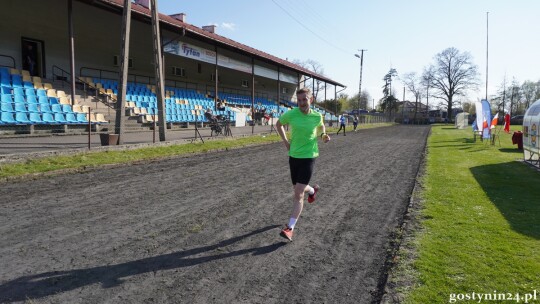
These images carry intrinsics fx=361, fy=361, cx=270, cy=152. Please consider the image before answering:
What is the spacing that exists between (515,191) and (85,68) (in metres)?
23.3

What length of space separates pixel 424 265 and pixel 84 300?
341cm

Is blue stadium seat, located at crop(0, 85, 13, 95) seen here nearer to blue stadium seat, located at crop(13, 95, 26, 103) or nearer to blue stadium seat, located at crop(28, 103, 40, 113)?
blue stadium seat, located at crop(13, 95, 26, 103)

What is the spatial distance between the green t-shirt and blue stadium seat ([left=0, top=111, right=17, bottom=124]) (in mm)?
13274

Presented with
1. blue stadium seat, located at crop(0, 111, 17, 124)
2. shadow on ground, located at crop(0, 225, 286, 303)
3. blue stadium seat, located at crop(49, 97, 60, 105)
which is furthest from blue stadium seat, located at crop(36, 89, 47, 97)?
shadow on ground, located at crop(0, 225, 286, 303)

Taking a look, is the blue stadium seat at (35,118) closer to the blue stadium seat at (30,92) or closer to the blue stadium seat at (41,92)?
the blue stadium seat at (30,92)

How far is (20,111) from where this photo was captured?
47.5 feet

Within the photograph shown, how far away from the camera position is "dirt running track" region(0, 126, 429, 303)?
3438 millimetres

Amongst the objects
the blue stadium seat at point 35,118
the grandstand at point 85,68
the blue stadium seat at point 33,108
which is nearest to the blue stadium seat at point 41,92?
the grandstand at point 85,68

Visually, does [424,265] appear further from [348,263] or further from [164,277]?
[164,277]

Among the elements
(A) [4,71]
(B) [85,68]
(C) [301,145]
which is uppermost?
(B) [85,68]

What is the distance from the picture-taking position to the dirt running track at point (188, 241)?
344 cm

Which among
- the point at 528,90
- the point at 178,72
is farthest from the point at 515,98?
the point at 178,72

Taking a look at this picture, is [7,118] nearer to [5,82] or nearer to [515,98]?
[5,82]

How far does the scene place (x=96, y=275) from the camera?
367 cm
